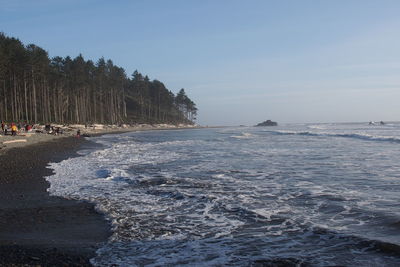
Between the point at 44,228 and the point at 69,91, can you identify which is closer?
the point at 44,228

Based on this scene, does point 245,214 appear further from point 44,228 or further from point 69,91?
point 69,91

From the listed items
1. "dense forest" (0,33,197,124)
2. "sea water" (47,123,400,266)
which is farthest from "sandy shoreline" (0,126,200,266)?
"dense forest" (0,33,197,124)

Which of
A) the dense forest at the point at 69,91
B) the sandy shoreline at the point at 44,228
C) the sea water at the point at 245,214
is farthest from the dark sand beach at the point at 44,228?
the dense forest at the point at 69,91

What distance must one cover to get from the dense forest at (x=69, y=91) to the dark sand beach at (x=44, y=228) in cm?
4070

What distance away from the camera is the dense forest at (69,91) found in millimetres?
52844

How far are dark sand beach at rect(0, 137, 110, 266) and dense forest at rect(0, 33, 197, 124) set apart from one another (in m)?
40.7

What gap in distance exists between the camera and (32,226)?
25.3 ft

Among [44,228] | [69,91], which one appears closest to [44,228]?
[44,228]

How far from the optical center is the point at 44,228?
7574 millimetres

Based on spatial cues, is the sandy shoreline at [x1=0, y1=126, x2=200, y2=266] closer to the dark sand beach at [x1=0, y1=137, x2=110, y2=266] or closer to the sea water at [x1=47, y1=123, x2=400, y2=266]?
the dark sand beach at [x1=0, y1=137, x2=110, y2=266]

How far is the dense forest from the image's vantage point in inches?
2080

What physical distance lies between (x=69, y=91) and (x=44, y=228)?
7514cm

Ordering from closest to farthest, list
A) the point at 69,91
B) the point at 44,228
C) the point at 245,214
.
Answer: the point at 44,228 < the point at 245,214 < the point at 69,91

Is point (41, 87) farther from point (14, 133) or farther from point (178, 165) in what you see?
point (178, 165)
